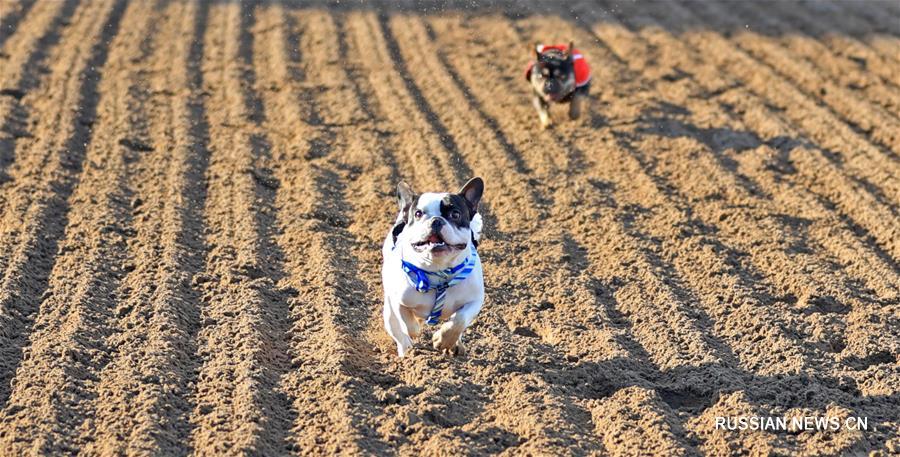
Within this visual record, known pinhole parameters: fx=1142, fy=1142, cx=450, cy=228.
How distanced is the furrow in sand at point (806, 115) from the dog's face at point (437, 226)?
4746 millimetres

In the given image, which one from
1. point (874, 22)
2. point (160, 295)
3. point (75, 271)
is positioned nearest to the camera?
point (160, 295)

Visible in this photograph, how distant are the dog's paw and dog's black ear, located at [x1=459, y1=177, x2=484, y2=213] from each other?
2.13 ft

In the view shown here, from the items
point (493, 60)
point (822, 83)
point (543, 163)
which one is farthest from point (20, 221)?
point (822, 83)

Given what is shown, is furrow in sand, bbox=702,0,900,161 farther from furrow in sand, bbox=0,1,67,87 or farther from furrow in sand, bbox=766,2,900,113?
furrow in sand, bbox=0,1,67,87

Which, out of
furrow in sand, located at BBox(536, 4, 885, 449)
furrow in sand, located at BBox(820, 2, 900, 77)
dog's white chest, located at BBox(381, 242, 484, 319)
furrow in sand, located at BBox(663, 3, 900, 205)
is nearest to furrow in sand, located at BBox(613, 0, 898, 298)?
furrow in sand, located at BBox(663, 3, 900, 205)

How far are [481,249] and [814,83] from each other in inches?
238

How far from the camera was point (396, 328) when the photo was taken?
6109mm

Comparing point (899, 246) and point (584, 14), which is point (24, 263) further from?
point (584, 14)

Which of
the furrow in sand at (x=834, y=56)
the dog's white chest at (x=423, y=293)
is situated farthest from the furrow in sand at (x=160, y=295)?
the furrow in sand at (x=834, y=56)

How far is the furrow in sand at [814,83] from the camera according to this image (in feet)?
35.4

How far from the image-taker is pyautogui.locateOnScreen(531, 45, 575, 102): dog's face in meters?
10.7

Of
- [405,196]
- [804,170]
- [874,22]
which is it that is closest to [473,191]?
[405,196]

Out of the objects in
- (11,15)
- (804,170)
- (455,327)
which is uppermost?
(455,327)

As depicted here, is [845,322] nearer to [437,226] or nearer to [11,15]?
[437,226]
